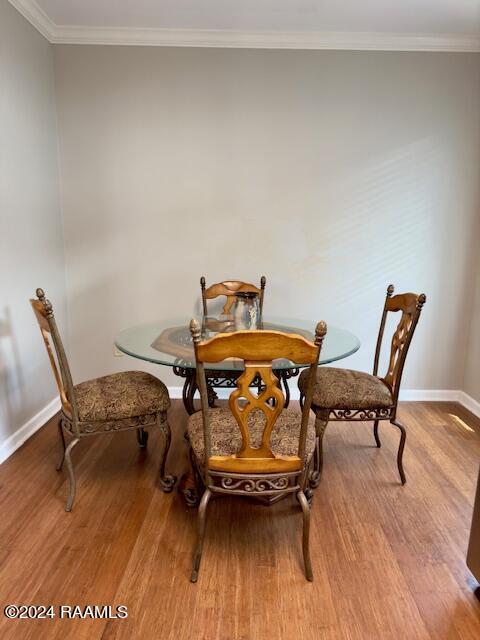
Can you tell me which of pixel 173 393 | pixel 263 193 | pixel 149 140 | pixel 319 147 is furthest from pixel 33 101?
pixel 173 393

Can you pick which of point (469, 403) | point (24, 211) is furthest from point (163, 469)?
point (469, 403)

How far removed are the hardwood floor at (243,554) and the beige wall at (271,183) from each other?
1.19 meters

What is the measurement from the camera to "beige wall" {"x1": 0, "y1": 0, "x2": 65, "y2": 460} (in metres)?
2.45

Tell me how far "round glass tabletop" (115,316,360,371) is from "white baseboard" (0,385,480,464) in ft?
2.99

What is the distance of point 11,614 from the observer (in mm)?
1444

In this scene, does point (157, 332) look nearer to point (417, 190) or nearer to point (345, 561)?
point (345, 561)

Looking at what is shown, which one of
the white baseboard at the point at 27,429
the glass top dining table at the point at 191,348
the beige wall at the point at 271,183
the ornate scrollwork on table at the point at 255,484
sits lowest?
the white baseboard at the point at 27,429

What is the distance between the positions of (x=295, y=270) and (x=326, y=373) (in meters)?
1.07

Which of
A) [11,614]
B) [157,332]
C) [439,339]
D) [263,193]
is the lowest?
[11,614]

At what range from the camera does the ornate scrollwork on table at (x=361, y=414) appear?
6.94 feet

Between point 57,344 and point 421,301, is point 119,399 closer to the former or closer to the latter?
point 57,344

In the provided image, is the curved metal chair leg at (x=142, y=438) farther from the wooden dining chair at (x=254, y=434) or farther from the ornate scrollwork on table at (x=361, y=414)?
the ornate scrollwork on table at (x=361, y=414)

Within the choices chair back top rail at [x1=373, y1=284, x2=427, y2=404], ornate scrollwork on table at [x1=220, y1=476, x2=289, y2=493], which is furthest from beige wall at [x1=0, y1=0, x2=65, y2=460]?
chair back top rail at [x1=373, y1=284, x2=427, y2=404]

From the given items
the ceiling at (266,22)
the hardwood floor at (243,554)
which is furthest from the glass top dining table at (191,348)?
the ceiling at (266,22)
